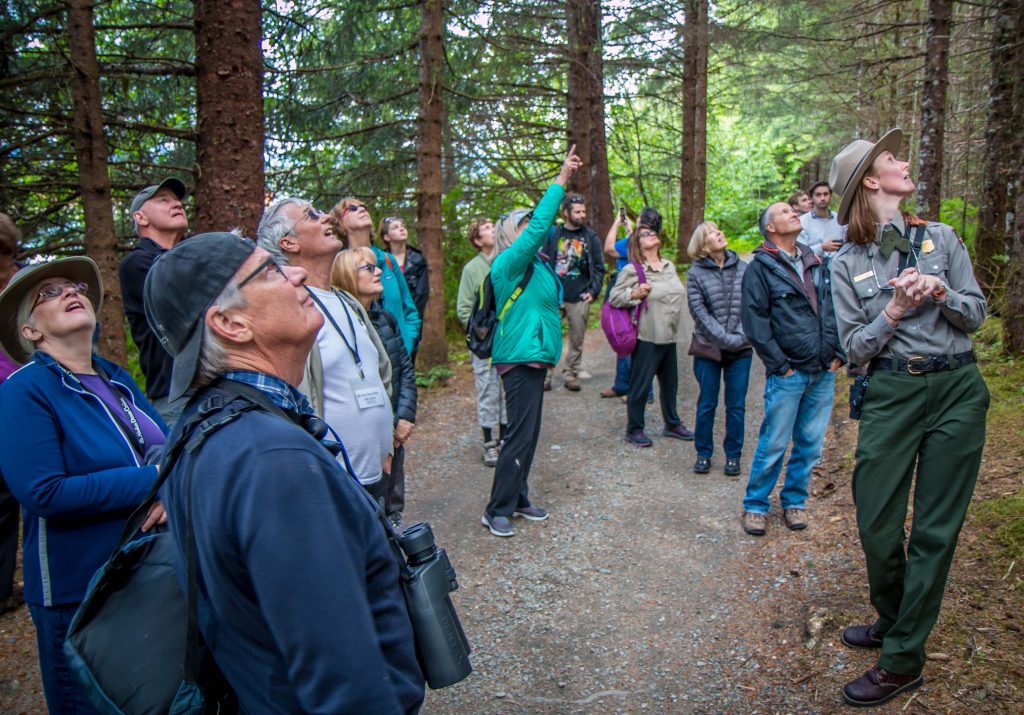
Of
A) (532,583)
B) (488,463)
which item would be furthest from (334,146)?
(532,583)

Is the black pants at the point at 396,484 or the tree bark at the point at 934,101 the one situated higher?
the tree bark at the point at 934,101

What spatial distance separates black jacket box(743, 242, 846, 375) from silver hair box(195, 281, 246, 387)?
4252 mm

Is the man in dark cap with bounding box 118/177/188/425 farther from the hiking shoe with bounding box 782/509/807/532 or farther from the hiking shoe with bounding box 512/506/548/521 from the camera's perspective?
the hiking shoe with bounding box 782/509/807/532

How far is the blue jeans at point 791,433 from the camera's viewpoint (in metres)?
5.24

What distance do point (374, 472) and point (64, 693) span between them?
5.04ft

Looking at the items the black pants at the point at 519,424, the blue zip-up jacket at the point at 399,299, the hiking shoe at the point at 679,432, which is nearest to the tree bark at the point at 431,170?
the blue zip-up jacket at the point at 399,299

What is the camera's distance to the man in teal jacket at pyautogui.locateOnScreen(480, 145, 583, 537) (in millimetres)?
5184

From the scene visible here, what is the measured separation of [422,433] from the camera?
822cm

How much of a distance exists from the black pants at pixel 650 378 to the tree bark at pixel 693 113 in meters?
9.94

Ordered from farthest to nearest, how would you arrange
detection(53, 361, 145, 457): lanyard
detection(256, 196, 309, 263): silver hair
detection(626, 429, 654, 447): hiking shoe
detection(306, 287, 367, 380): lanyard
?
1. detection(626, 429, 654, 447): hiking shoe
2. detection(306, 287, 367, 380): lanyard
3. detection(256, 196, 309, 263): silver hair
4. detection(53, 361, 145, 457): lanyard

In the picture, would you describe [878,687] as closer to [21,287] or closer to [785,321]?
[785,321]

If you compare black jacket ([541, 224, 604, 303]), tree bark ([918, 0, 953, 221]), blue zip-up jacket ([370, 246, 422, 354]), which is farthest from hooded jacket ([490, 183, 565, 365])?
tree bark ([918, 0, 953, 221])

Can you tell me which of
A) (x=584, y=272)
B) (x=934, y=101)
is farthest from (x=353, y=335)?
(x=934, y=101)

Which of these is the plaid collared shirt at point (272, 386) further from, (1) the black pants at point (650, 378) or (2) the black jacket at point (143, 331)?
(1) the black pants at point (650, 378)
